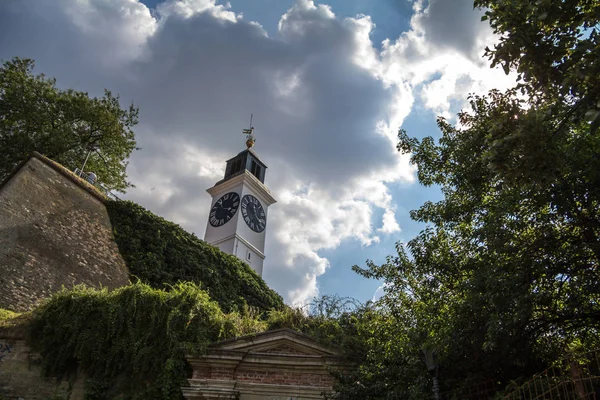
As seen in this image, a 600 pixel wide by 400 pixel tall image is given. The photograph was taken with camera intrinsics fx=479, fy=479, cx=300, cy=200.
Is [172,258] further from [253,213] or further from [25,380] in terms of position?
[253,213]

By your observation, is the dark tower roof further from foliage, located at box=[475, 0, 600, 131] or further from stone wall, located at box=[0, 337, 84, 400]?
foliage, located at box=[475, 0, 600, 131]

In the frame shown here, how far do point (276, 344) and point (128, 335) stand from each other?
3.05m


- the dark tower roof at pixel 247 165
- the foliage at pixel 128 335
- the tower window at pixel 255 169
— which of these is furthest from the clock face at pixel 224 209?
the foliage at pixel 128 335

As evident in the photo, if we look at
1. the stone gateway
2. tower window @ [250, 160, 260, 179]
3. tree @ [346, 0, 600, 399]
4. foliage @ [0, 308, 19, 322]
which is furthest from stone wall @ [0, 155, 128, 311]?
tower window @ [250, 160, 260, 179]

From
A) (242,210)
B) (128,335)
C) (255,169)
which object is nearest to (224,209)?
(242,210)

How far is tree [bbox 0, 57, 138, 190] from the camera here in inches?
841

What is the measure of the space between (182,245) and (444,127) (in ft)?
39.0

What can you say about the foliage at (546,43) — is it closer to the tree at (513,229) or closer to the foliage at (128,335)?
the tree at (513,229)

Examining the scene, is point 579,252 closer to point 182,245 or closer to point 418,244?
point 418,244

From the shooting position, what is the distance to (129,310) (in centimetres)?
996

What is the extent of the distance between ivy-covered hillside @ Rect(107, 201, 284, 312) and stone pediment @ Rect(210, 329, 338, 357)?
250 inches

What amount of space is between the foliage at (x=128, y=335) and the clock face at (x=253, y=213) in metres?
22.3

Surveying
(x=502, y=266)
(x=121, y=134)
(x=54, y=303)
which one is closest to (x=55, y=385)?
(x=54, y=303)

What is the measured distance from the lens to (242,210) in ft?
107
